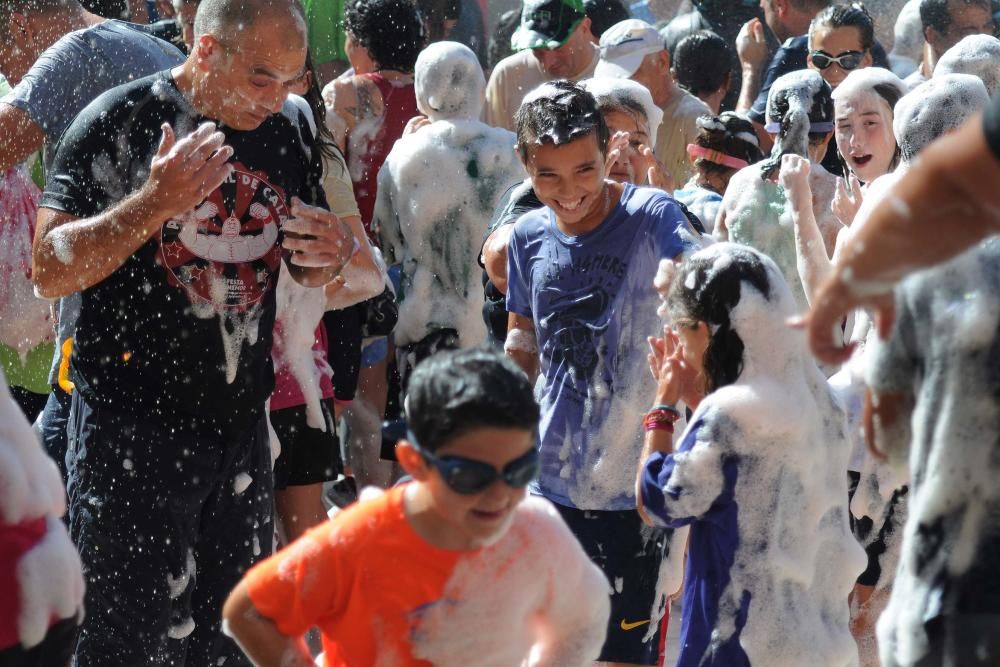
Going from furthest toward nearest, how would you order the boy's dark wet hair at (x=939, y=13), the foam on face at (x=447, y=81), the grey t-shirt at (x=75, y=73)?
the boy's dark wet hair at (x=939, y=13) < the foam on face at (x=447, y=81) < the grey t-shirt at (x=75, y=73)

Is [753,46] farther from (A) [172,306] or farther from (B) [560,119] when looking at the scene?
(A) [172,306]

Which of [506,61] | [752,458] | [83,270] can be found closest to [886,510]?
[752,458]

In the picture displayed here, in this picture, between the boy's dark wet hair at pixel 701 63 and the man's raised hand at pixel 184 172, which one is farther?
the boy's dark wet hair at pixel 701 63

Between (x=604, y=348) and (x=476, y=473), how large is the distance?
1.60 m

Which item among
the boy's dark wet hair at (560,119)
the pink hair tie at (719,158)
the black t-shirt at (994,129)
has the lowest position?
the pink hair tie at (719,158)

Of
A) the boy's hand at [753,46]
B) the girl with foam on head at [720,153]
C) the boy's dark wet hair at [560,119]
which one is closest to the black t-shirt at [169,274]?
the boy's dark wet hair at [560,119]

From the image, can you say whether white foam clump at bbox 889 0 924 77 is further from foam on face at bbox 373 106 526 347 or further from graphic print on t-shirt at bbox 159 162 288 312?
graphic print on t-shirt at bbox 159 162 288 312

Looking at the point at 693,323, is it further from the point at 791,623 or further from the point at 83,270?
the point at 83,270

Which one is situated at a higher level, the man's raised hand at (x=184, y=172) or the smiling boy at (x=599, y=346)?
the man's raised hand at (x=184, y=172)

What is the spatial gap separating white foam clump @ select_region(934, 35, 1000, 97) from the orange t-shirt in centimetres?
415

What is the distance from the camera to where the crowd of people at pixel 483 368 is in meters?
2.62

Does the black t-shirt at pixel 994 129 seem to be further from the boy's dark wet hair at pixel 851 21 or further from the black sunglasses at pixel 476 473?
the boy's dark wet hair at pixel 851 21

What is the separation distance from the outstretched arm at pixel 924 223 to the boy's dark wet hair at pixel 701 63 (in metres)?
5.85

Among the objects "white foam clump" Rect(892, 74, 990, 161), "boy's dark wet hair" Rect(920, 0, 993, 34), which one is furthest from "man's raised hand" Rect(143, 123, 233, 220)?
"boy's dark wet hair" Rect(920, 0, 993, 34)
